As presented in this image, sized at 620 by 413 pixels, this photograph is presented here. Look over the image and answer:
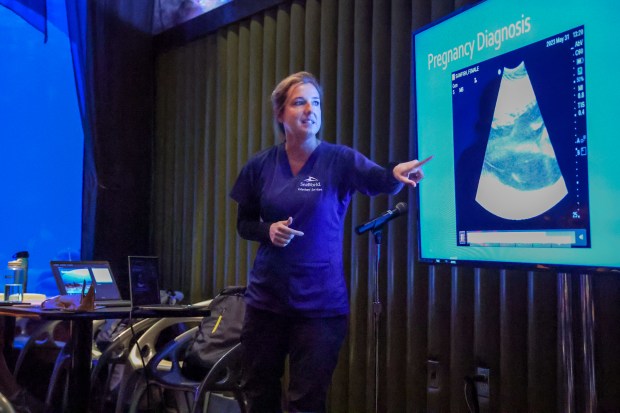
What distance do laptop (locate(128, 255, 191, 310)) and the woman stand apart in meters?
0.66

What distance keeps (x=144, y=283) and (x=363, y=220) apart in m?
1.12

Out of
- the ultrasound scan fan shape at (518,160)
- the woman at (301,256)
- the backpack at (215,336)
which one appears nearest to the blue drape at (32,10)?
the backpack at (215,336)

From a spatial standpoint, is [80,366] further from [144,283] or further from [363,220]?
[363,220]

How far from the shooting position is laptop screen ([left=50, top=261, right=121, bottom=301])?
2951 mm

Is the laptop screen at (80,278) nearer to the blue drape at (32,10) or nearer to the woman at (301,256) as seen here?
the woman at (301,256)

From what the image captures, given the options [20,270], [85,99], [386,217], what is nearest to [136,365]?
[20,270]

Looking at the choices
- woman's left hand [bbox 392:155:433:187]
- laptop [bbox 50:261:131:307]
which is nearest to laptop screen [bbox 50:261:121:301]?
laptop [bbox 50:261:131:307]

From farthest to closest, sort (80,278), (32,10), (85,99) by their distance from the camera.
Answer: (85,99)
(32,10)
(80,278)

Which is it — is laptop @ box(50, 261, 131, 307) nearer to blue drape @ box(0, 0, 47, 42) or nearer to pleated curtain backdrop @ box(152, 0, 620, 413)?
pleated curtain backdrop @ box(152, 0, 620, 413)

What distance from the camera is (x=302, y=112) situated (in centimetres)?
216

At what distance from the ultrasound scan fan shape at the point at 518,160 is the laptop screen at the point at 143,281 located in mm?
1398

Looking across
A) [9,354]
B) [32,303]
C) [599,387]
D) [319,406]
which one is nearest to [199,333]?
[32,303]

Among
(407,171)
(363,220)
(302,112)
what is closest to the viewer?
(407,171)

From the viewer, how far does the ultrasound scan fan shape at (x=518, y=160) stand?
1876mm
